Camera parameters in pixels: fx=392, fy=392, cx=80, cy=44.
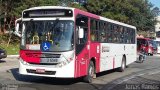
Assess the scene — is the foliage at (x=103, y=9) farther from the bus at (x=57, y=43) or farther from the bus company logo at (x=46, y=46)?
the bus company logo at (x=46, y=46)

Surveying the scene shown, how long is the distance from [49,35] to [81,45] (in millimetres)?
1379

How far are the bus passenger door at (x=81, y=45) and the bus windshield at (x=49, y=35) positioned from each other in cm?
43

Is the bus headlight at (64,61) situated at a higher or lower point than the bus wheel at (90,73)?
higher

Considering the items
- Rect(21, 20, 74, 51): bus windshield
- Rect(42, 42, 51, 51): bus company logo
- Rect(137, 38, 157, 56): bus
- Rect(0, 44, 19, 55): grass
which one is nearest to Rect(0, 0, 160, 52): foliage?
Rect(0, 44, 19, 55): grass

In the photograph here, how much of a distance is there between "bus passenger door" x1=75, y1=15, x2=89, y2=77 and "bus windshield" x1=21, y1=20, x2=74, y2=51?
43 cm

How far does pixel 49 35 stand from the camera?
14.6 m

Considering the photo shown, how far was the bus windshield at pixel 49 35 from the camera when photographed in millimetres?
14352

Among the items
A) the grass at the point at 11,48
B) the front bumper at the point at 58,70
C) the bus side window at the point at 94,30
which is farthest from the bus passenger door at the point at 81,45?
the grass at the point at 11,48

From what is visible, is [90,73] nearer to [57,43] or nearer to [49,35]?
[57,43]

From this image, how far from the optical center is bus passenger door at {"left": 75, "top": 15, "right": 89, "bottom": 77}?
14.7 m

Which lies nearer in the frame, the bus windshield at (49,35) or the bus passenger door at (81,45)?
the bus windshield at (49,35)

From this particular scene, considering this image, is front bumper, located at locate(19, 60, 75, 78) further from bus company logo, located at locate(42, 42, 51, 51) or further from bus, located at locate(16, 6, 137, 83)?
bus company logo, located at locate(42, 42, 51, 51)

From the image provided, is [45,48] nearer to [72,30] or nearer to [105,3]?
[72,30]

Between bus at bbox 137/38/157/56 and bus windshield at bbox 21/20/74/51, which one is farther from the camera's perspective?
bus at bbox 137/38/157/56
